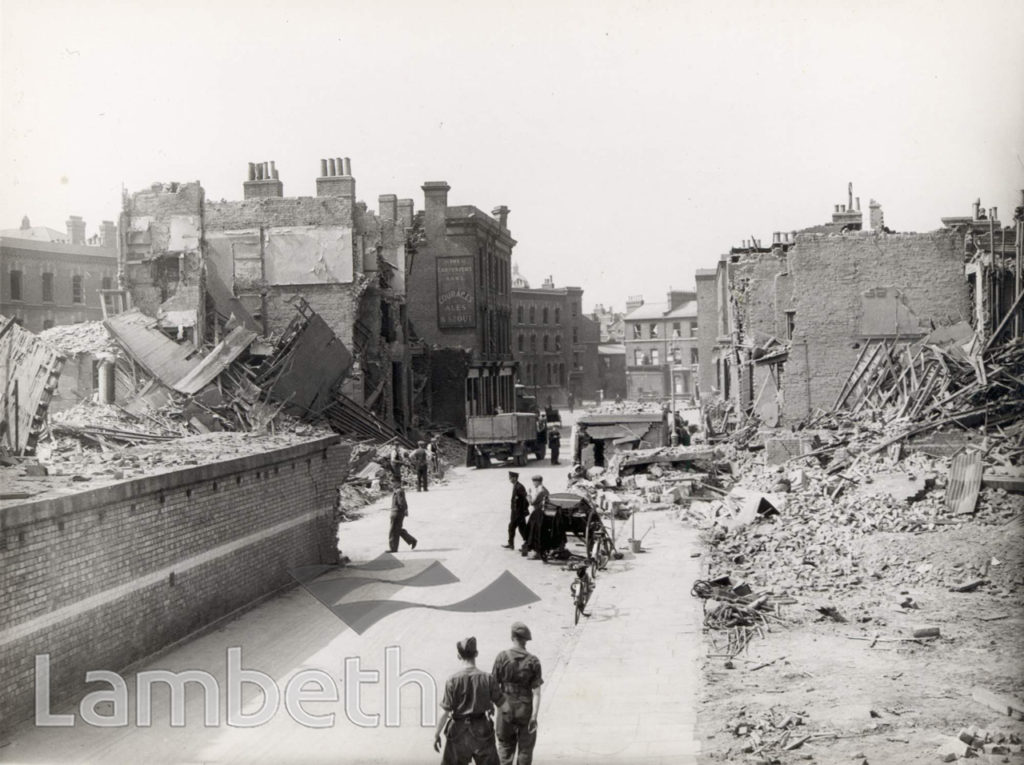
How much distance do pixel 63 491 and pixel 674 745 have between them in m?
6.31

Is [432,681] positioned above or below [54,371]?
below

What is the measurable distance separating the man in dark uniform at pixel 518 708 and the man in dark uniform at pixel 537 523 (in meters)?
9.13

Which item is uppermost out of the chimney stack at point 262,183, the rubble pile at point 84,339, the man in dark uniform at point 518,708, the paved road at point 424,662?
the chimney stack at point 262,183

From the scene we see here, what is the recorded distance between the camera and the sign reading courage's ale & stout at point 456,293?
153 ft

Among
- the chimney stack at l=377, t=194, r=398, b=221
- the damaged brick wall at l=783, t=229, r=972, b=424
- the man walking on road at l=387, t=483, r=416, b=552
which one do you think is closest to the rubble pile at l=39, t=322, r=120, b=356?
the man walking on road at l=387, t=483, r=416, b=552

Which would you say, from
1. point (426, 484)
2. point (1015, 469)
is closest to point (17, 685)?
point (1015, 469)

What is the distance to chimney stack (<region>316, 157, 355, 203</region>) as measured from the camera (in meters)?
33.9

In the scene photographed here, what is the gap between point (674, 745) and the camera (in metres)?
8.42

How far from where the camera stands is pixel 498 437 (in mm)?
32625

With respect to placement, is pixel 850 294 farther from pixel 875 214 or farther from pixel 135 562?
pixel 135 562

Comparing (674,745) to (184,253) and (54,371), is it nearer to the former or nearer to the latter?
(54,371)

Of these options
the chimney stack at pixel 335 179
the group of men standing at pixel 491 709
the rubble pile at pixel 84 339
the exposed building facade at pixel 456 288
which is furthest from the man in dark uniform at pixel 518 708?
the exposed building facade at pixel 456 288

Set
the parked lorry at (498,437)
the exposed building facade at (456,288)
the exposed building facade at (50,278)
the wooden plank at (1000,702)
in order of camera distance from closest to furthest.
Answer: the wooden plank at (1000,702), the parked lorry at (498,437), the exposed building facade at (456,288), the exposed building facade at (50,278)

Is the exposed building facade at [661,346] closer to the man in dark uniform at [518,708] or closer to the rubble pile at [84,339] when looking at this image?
the rubble pile at [84,339]
